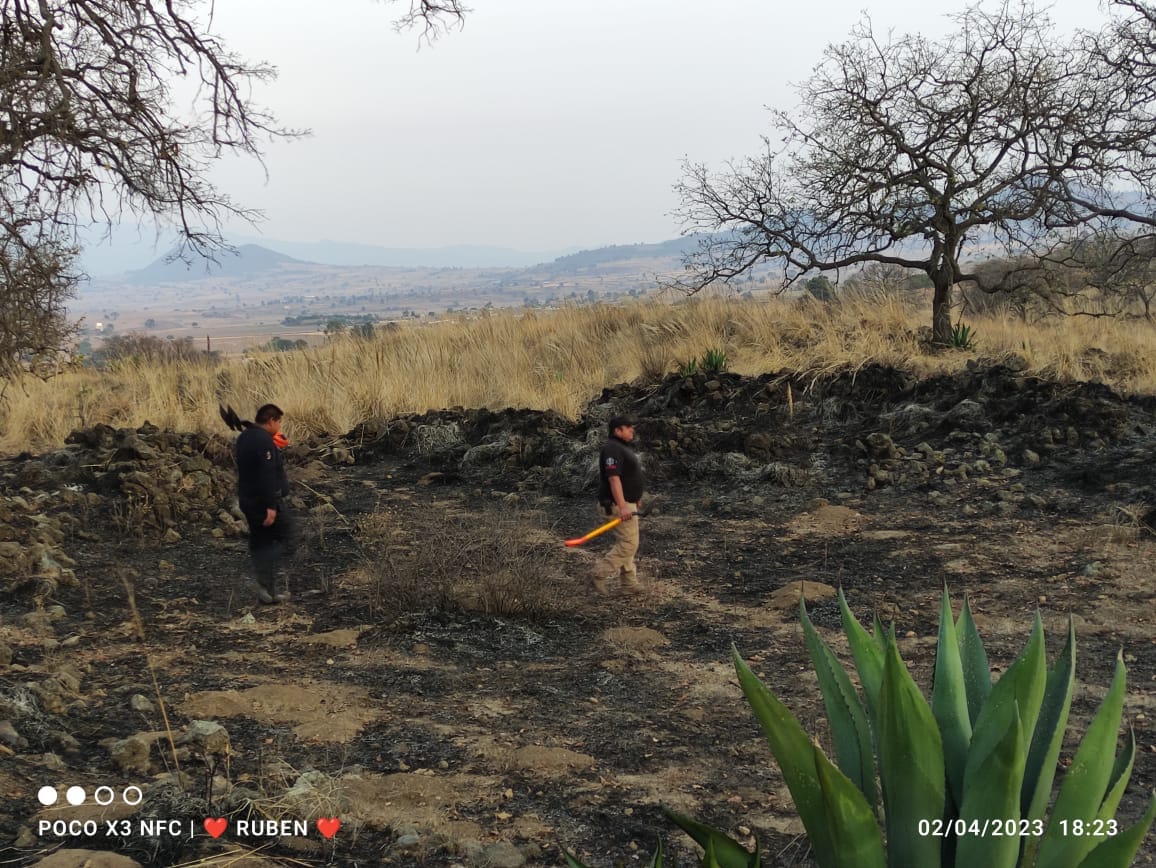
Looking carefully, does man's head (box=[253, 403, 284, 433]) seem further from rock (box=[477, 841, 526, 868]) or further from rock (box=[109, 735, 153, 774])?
rock (box=[477, 841, 526, 868])

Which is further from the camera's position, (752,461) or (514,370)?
(514,370)

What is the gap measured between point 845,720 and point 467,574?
11.9ft

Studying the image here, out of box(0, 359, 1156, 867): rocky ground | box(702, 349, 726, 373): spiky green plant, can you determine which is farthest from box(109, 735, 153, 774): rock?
box(702, 349, 726, 373): spiky green plant

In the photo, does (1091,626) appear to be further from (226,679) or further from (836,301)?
(836,301)

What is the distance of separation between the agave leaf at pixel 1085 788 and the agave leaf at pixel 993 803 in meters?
0.12

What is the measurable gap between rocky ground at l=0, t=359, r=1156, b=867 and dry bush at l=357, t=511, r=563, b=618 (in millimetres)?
24

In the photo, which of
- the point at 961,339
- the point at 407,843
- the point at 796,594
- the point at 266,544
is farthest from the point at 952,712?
the point at 961,339

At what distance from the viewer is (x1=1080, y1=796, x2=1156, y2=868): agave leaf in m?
1.57

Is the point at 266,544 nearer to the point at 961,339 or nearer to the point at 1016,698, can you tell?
the point at 1016,698

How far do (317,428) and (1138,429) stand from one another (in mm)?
8036

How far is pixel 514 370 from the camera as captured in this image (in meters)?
12.9

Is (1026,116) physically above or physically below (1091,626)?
above

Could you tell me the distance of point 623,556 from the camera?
569 centimetres

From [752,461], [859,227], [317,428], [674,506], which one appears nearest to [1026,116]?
[859,227]
